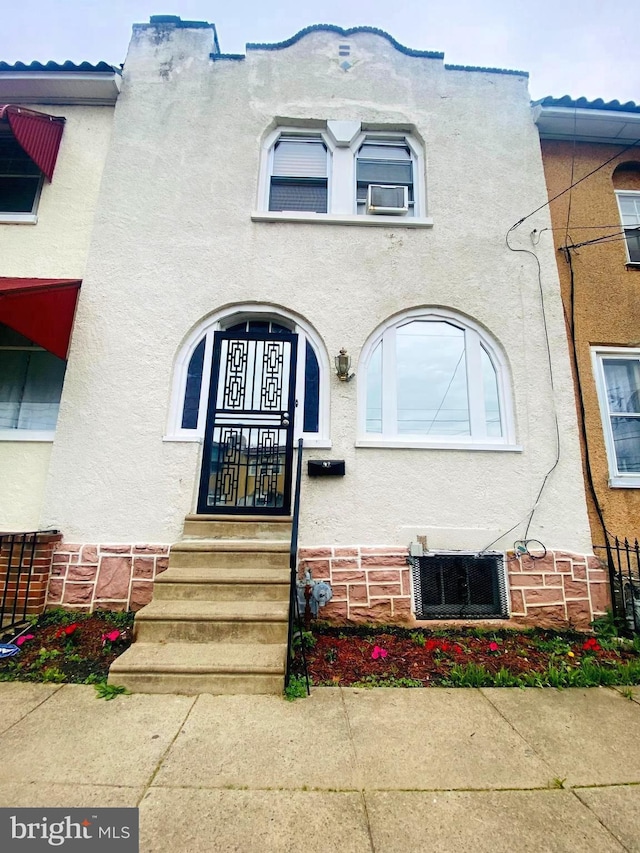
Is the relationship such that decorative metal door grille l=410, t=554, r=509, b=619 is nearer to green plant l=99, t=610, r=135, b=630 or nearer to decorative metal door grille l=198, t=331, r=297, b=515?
decorative metal door grille l=198, t=331, r=297, b=515

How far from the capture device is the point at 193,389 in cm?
481

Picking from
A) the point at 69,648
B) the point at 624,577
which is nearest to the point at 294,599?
the point at 69,648

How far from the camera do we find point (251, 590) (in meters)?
3.48

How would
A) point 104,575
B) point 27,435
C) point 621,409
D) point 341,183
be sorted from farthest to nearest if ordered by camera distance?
point 341,183, point 621,409, point 27,435, point 104,575

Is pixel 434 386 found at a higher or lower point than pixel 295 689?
higher

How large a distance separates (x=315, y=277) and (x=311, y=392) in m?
1.54

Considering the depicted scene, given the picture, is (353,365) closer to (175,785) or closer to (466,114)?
(175,785)

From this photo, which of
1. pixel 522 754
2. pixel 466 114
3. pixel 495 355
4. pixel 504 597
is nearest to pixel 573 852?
pixel 522 754

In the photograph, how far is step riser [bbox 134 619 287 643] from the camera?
10.1ft

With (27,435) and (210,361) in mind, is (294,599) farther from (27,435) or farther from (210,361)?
(27,435)

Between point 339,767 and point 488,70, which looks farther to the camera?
point 488,70

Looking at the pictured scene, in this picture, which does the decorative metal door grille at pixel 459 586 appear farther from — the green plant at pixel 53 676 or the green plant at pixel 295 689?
the green plant at pixel 53 676

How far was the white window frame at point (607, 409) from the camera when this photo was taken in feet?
15.0

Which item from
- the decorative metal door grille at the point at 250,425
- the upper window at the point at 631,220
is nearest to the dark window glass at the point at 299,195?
the decorative metal door grille at the point at 250,425
